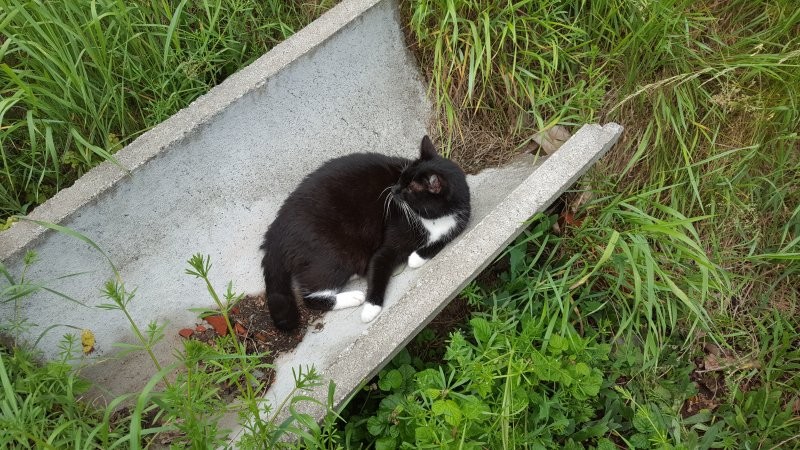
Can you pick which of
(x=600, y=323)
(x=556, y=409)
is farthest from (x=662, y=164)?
(x=556, y=409)

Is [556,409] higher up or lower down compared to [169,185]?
lower down

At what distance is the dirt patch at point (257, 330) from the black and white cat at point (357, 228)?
71mm

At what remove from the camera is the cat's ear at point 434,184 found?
195 centimetres

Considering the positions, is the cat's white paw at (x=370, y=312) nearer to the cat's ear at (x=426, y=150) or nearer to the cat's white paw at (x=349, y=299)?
the cat's white paw at (x=349, y=299)

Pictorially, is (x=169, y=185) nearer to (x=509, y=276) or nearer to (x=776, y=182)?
(x=509, y=276)

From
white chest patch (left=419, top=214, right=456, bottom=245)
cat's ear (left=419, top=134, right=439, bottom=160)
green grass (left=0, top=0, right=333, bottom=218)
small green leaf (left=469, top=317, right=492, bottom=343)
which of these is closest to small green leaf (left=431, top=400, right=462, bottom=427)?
small green leaf (left=469, top=317, right=492, bottom=343)

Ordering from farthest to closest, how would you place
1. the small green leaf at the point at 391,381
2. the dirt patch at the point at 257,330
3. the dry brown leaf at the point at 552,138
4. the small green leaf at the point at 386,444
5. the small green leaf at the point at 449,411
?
the dry brown leaf at the point at 552,138, the dirt patch at the point at 257,330, the small green leaf at the point at 391,381, the small green leaf at the point at 386,444, the small green leaf at the point at 449,411

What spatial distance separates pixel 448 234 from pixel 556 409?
72 centimetres

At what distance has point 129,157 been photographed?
1872mm

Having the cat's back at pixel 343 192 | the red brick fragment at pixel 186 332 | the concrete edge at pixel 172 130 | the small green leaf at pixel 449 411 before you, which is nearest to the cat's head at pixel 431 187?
the cat's back at pixel 343 192

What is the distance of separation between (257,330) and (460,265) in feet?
2.82

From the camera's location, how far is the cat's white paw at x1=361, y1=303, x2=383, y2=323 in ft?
6.35

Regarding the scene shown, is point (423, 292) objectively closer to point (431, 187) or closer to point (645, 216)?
point (431, 187)

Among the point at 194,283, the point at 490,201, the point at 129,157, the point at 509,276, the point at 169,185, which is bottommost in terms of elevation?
the point at 509,276
